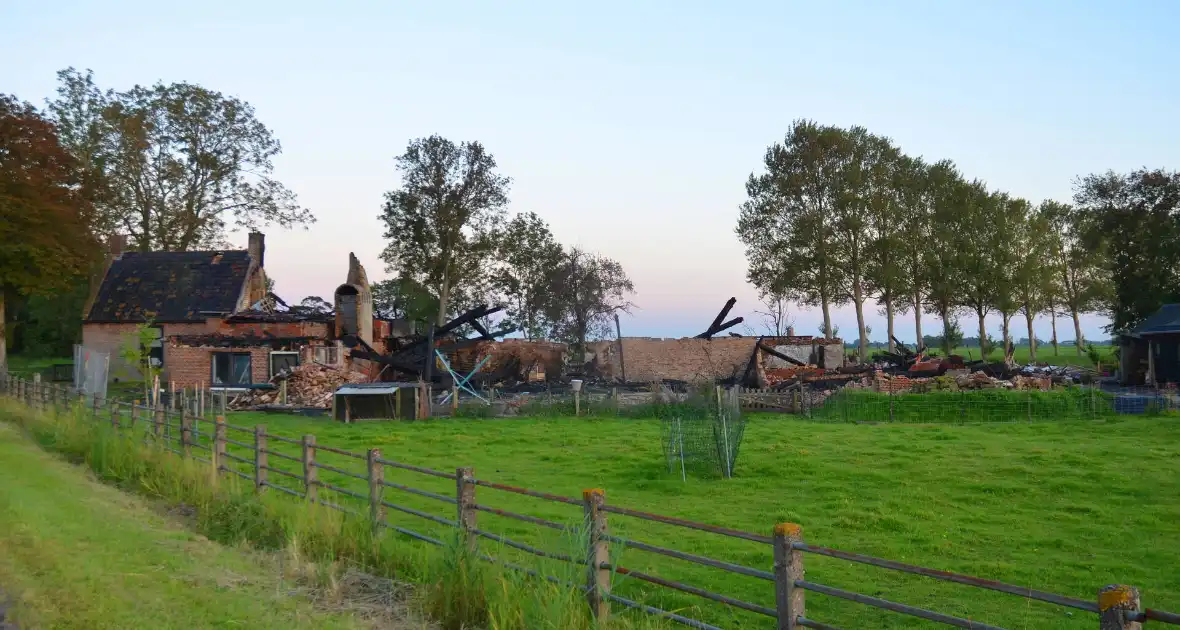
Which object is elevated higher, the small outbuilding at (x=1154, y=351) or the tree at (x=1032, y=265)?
the tree at (x=1032, y=265)

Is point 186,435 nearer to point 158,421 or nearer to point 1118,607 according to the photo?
point 158,421

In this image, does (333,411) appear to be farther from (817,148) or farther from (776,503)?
(817,148)

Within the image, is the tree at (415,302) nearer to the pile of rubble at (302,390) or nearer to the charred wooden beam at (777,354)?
the pile of rubble at (302,390)

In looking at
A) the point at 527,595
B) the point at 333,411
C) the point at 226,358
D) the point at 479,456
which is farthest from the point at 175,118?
the point at 527,595

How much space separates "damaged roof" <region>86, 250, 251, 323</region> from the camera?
3950 cm

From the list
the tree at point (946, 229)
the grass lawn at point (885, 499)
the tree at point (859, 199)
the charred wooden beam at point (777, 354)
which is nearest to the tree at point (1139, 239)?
the tree at point (946, 229)

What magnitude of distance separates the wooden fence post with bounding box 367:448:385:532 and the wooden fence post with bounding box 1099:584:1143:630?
7453 mm

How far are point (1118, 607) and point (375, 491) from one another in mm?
7633

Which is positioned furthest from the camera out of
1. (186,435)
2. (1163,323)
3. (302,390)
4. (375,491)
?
(1163,323)

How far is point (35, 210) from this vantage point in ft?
128

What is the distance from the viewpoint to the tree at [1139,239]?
52250 millimetres

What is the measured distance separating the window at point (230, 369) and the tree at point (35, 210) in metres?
10.2

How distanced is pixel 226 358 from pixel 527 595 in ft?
107

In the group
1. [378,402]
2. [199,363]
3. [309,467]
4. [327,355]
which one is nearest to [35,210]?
[199,363]
